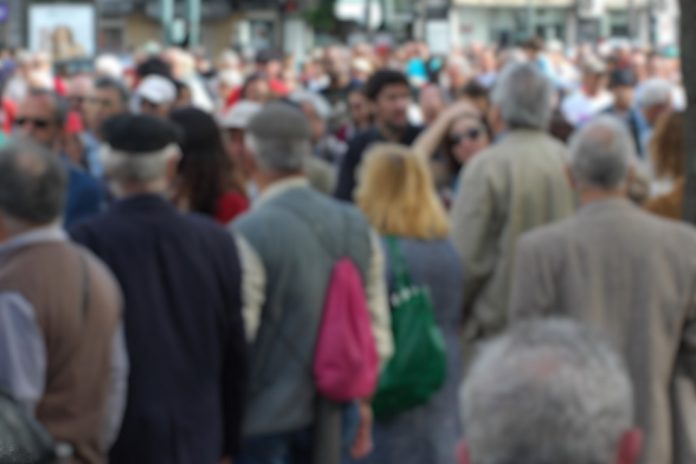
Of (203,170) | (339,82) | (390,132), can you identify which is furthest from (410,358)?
(339,82)

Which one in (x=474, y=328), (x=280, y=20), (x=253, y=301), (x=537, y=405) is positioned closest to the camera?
(x=537, y=405)

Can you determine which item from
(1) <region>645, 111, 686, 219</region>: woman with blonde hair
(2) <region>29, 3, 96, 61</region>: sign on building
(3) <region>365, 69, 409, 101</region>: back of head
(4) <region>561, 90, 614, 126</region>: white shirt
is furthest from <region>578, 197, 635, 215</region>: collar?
(2) <region>29, 3, 96, 61</region>: sign on building

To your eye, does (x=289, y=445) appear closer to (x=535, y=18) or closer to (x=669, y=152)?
(x=669, y=152)

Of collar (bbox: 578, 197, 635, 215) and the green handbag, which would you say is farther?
the green handbag

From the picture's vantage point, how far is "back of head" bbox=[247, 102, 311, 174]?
620 cm

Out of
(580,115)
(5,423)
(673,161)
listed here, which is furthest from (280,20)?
(5,423)

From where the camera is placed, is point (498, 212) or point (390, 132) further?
point (390, 132)

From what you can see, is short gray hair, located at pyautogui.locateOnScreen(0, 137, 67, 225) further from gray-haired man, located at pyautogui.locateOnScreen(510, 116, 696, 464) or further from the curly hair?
the curly hair

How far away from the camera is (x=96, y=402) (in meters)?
4.80

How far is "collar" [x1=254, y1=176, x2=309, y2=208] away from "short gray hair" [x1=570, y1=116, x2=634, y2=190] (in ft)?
3.52

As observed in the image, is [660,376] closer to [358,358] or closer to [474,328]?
[358,358]

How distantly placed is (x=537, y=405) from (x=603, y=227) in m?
2.89

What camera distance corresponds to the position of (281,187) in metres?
6.13

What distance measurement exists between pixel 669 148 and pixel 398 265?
1794 millimetres
